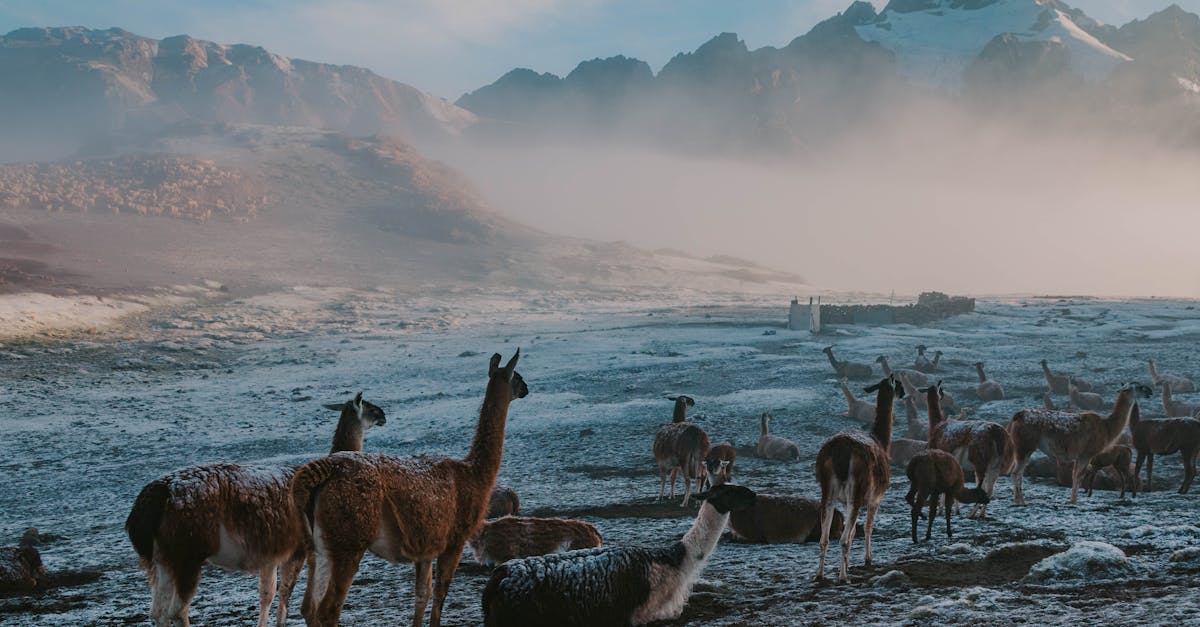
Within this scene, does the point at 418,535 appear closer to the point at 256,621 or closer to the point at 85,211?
the point at 256,621

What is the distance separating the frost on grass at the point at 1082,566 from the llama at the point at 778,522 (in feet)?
10.5

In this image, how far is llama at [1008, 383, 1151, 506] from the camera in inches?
516

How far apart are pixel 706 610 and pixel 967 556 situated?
3262 mm

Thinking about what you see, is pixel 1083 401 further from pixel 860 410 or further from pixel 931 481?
pixel 931 481

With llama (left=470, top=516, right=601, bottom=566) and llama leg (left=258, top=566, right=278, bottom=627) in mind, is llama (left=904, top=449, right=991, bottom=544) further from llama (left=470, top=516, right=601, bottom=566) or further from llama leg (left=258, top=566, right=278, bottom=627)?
llama leg (left=258, top=566, right=278, bottom=627)

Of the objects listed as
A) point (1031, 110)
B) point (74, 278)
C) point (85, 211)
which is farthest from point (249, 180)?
point (1031, 110)

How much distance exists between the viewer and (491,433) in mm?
8227

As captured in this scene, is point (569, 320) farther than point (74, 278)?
Yes

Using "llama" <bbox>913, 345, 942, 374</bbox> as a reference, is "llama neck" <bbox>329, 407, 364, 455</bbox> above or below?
above

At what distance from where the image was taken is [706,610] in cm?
812

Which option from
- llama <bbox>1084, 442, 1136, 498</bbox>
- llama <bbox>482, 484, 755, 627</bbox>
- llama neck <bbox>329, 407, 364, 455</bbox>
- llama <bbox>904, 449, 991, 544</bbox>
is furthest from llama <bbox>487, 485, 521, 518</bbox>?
llama <bbox>1084, 442, 1136, 498</bbox>

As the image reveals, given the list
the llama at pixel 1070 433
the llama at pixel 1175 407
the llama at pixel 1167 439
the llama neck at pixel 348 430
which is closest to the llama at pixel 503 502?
the llama neck at pixel 348 430

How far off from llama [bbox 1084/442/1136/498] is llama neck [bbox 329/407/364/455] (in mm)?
10779

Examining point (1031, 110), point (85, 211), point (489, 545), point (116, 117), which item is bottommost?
point (489, 545)
